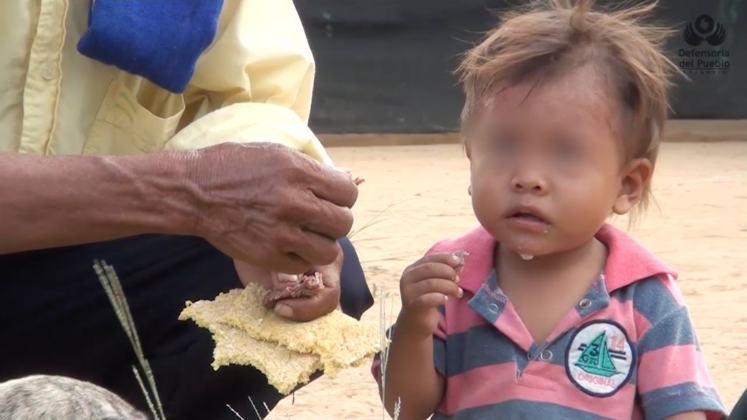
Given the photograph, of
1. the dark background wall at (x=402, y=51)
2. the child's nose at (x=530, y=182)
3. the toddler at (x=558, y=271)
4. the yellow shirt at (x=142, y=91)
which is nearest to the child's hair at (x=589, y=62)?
the toddler at (x=558, y=271)

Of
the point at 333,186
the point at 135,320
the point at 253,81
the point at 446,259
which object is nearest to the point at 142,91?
the point at 253,81

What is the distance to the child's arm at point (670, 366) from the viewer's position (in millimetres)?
2365

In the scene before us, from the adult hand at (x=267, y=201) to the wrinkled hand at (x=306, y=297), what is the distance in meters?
0.16

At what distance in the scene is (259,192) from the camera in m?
2.35

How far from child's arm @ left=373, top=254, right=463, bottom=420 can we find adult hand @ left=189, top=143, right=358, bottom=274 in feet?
0.62

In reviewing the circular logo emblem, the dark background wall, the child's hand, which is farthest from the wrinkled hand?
the dark background wall

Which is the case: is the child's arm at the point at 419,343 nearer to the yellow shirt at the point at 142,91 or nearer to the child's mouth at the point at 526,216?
the child's mouth at the point at 526,216

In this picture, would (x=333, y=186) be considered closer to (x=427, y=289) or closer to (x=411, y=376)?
(x=427, y=289)

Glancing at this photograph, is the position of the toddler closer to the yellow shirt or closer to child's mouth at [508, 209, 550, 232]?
child's mouth at [508, 209, 550, 232]

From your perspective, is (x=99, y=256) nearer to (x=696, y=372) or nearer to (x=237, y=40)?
(x=237, y=40)

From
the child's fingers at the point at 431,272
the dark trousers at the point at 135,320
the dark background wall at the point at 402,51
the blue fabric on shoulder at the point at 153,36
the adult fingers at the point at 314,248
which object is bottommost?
the dark background wall at the point at 402,51

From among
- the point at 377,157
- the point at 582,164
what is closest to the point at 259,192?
the point at 582,164

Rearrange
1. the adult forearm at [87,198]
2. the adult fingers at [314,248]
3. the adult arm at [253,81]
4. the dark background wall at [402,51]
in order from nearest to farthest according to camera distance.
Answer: the adult forearm at [87,198], the adult fingers at [314,248], the adult arm at [253,81], the dark background wall at [402,51]

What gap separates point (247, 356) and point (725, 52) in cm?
1193
